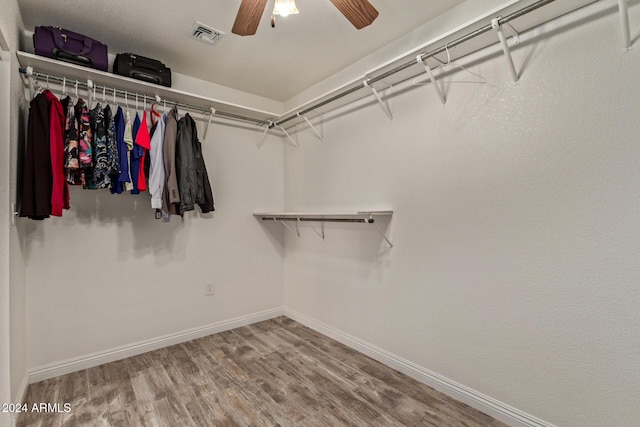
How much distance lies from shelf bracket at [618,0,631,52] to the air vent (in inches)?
88.6

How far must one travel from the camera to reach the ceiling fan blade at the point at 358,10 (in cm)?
145

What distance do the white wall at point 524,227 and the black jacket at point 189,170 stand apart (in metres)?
1.40

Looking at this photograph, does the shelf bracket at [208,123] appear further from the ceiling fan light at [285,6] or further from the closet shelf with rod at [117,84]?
the ceiling fan light at [285,6]

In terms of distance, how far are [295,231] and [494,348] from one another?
6.97 feet

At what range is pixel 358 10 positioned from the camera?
59.3 inches

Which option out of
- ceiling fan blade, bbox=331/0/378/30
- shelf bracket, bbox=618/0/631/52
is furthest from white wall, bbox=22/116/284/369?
shelf bracket, bbox=618/0/631/52

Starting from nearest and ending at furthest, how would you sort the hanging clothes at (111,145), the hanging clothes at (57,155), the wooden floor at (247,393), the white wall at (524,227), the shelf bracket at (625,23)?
the shelf bracket at (625,23) → the white wall at (524,227) → the wooden floor at (247,393) → the hanging clothes at (57,155) → the hanging clothes at (111,145)

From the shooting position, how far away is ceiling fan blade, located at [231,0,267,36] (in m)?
1.44

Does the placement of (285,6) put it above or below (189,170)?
above

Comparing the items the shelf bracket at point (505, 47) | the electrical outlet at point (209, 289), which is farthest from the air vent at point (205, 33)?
the electrical outlet at point (209, 289)

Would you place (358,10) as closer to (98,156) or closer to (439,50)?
(439,50)

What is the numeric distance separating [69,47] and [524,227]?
3.06 metres

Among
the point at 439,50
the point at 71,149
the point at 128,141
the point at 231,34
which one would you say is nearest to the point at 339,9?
the point at 439,50

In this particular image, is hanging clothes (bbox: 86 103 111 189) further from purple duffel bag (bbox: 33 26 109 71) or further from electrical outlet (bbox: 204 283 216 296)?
electrical outlet (bbox: 204 283 216 296)
